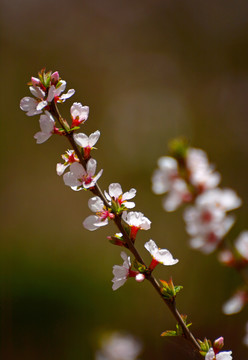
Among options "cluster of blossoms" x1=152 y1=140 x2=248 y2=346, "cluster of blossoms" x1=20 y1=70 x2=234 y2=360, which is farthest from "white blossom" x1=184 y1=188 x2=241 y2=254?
"cluster of blossoms" x1=20 y1=70 x2=234 y2=360

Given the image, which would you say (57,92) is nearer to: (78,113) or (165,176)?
(78,113)

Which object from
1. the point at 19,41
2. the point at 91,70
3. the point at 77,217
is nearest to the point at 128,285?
the point at 77,217

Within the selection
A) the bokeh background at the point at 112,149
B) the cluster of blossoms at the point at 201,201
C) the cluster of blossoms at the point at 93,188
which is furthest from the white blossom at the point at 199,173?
the bokeh background at the point at 112,149

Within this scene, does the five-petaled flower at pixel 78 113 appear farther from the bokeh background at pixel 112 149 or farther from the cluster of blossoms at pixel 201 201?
the bokeh background at pixel 112 149

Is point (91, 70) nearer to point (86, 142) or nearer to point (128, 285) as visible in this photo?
point (128, 285)

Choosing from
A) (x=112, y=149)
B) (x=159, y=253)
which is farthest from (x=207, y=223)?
(x=112, y=149)

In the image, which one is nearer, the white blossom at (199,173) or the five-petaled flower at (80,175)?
the five-petaled flower at (80,175)
